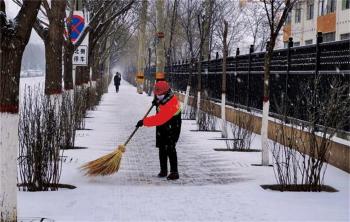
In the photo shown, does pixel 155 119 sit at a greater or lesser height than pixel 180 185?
greater

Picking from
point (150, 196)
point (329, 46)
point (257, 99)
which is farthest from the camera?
point (257, 99)

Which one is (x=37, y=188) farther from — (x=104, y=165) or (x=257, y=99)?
(x=257, y=99)

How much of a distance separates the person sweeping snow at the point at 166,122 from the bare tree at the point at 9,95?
3.08 metres

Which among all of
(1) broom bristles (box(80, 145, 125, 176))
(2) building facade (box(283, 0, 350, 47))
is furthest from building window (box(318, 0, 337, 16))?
(1) broom bristles (box(80, 145, 125, 176))

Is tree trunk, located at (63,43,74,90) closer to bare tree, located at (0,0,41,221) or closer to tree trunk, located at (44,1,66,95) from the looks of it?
tree trunk, located at (44,1,66,95)

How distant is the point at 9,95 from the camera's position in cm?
544

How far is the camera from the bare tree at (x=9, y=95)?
212 inches

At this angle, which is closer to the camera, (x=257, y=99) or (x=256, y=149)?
(x=256, y=149)

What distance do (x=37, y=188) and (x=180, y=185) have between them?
1.91 meters

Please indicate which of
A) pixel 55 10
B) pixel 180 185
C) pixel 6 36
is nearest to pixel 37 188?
pixel 180 185

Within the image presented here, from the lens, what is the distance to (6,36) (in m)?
5.39

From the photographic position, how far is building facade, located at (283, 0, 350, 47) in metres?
41.3

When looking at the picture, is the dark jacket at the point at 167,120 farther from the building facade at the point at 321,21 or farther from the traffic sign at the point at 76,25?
the building facade at the point at 321,21

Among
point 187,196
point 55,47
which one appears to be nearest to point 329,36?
point 55,47
